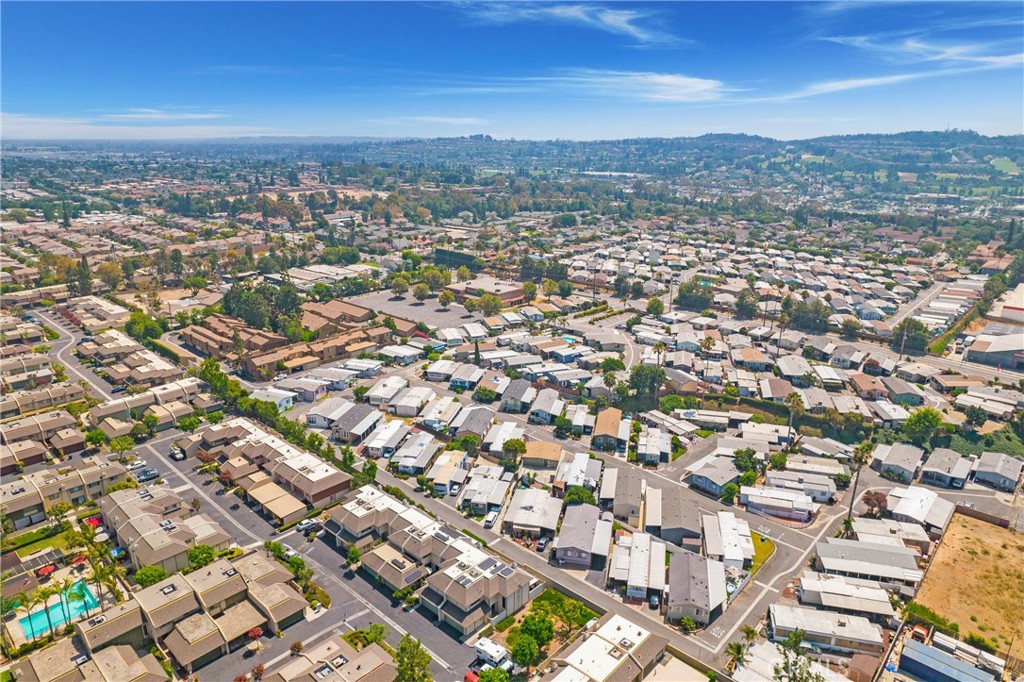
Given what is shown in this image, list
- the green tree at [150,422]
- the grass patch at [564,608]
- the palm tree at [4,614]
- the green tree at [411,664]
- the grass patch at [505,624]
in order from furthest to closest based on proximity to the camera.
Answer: the green tree at [150,422], the grass patch at [564,608], the grass patch at [505,624], the palm tree at [4,614], the green tree at [411,664]

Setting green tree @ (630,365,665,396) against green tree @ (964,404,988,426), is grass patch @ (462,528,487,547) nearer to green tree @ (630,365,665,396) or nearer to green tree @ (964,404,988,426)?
green tree @ (630,365,665,396)

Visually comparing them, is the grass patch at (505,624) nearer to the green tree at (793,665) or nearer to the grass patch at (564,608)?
the grass patch at (564,608)

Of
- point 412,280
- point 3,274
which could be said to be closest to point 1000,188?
point 412,280

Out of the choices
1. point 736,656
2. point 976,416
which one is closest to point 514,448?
point 736,656

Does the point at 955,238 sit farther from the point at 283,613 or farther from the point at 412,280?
the point at 283,613

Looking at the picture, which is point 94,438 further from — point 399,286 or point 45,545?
point 399,286

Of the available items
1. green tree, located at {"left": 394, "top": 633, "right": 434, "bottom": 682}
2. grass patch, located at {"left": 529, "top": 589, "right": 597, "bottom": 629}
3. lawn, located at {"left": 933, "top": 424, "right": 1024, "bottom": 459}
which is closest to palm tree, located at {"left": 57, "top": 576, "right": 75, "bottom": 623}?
green tree, located at {"left": 394, "top": 633, "right": 434, "bottom": 682}

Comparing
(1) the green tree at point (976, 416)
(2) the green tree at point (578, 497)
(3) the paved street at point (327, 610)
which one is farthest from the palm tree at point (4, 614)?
(1) the green tree at point (976, 416)
